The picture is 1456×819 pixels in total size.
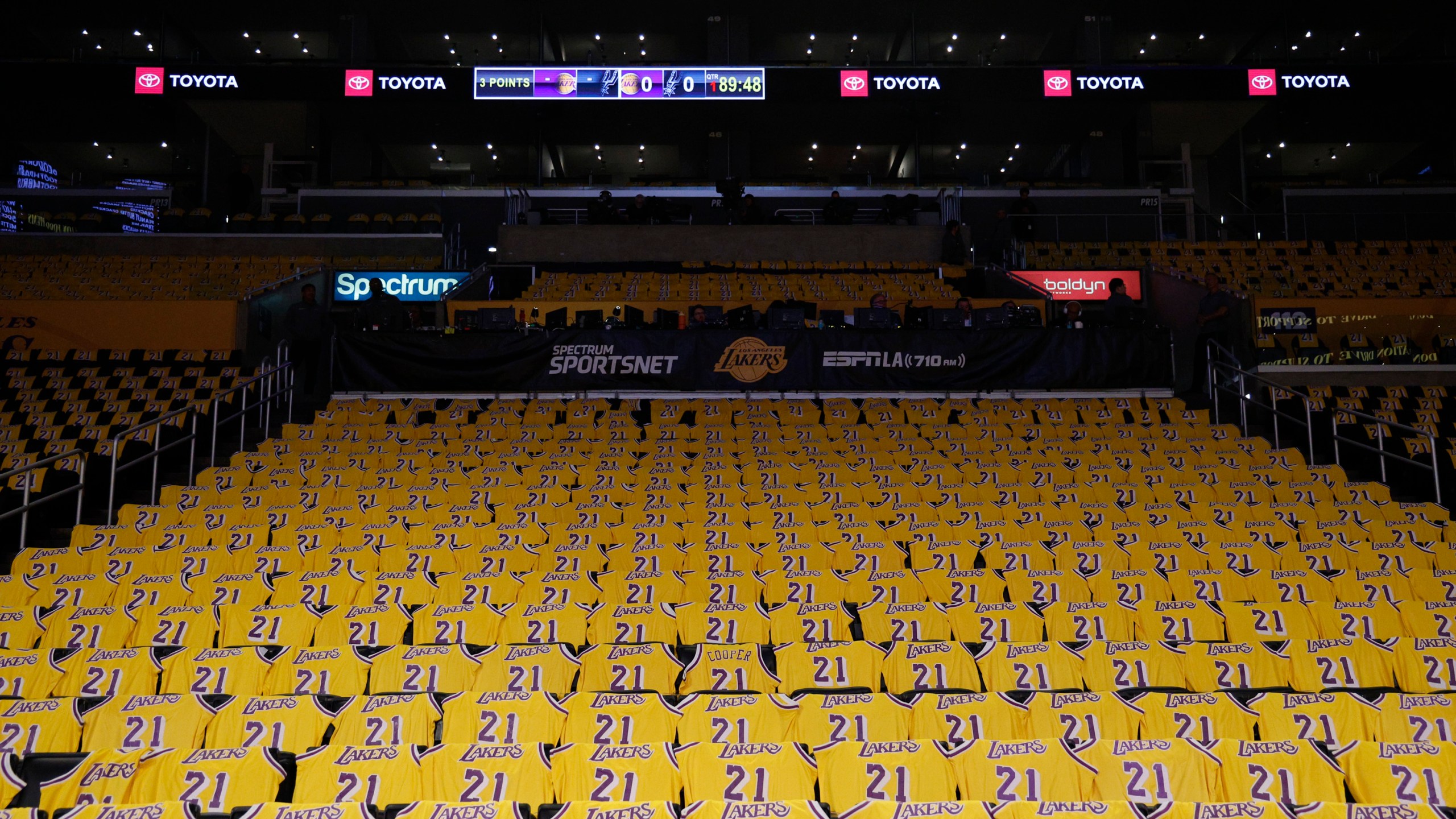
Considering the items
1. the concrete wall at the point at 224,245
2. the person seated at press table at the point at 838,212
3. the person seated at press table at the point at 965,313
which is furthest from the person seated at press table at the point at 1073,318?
the concrete wall at the point at 224,245

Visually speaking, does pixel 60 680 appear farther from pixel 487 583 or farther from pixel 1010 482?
pixel 1010 482

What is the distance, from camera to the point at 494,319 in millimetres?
11539

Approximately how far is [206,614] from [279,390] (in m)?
5.35

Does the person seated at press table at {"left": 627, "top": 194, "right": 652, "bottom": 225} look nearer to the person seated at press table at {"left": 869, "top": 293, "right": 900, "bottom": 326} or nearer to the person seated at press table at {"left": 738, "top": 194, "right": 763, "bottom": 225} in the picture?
the person seated at press table at {"left": 738, "top": 194, "right": 763, "bottom": 225}

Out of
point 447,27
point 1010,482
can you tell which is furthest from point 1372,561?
point 447,27

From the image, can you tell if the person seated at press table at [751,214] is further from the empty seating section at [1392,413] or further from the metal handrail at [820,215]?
the empty seating section at [1392,413]

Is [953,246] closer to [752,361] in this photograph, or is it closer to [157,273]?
[752,361]

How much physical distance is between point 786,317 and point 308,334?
197 inches

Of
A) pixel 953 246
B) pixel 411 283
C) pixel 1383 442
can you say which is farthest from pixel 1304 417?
pixel 411 283

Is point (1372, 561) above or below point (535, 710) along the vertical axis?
above

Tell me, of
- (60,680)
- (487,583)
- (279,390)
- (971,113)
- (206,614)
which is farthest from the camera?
(971,113)

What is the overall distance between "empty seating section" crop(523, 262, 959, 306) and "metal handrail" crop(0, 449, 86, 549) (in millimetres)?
7275

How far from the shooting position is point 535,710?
438 centimetres

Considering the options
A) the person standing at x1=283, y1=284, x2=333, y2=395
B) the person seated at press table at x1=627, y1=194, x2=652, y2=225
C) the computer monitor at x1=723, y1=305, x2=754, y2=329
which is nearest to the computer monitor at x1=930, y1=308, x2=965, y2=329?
the computer monitor at x1=723, y1=305, x2=754, y2=329
